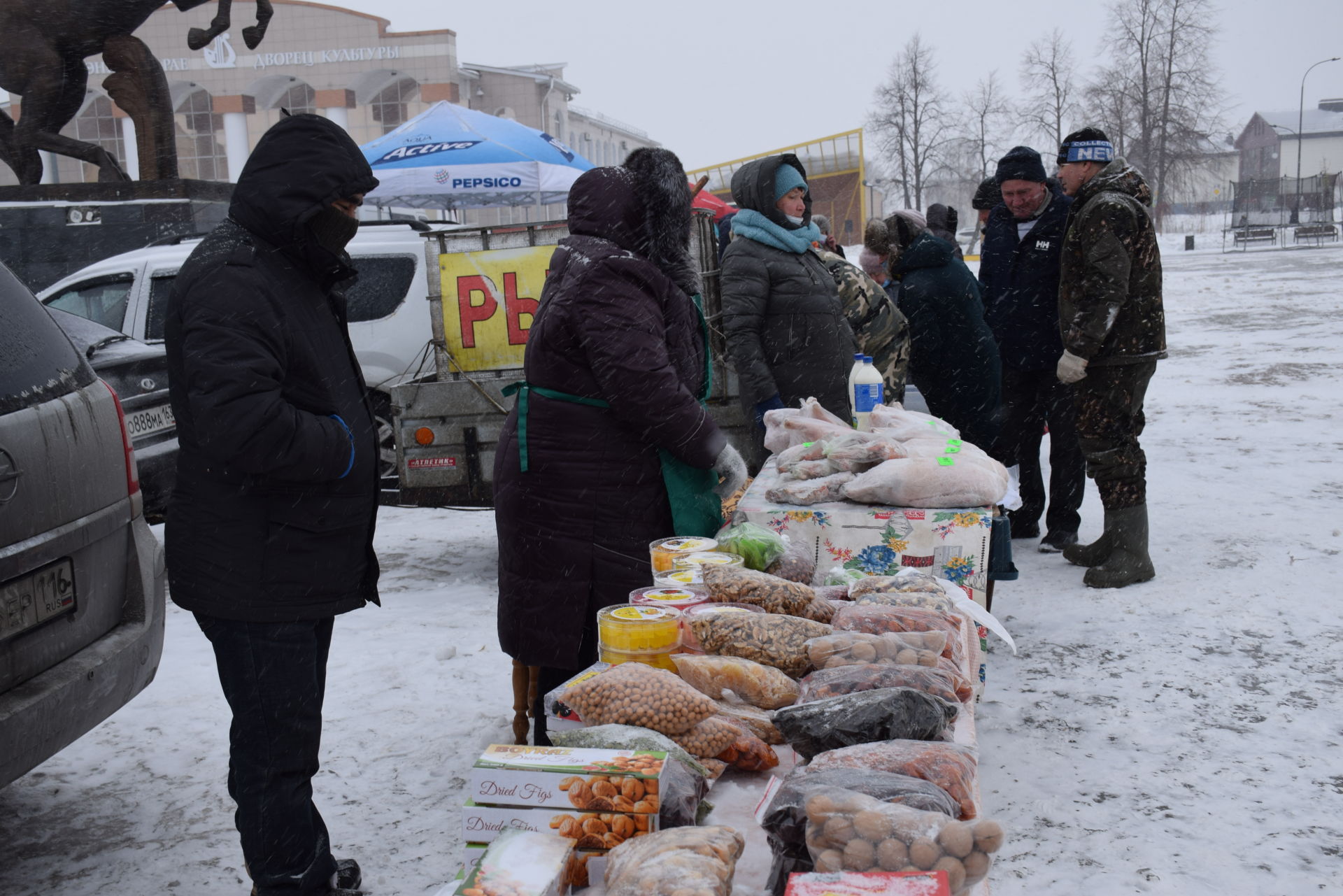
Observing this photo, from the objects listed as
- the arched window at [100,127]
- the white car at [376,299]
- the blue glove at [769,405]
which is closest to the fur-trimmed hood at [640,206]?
the blue glove at [769,405]

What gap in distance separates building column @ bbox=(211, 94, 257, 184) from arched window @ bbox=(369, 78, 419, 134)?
195 inches

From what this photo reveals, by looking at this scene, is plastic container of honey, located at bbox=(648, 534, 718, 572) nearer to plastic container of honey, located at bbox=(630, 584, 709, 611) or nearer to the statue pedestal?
plastic container of honey, located at bbox=(630, 584, 709, 611)

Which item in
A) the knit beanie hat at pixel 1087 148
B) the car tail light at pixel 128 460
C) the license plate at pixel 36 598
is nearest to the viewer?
the license plate at pixel 36 598

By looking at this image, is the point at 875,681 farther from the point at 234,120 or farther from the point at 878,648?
the point at 234,120

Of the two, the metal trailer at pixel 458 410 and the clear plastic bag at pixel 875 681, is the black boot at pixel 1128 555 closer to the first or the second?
the metal trailer at pixel 458 410

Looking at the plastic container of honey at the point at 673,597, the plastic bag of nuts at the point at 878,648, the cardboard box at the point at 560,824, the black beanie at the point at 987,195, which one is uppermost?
the black beanie at the point at 987,195

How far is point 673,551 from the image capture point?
2604mm

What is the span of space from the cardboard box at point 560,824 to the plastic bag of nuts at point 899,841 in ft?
0.85

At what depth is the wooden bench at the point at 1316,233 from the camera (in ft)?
124

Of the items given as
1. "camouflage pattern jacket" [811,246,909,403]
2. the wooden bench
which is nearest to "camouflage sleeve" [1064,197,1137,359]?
"camouflage pattern jacket" [811,246,909,403]

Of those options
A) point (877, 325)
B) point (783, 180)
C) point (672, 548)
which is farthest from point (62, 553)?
point (877, 325)

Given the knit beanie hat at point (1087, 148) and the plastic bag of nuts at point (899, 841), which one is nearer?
the plastic bag of nuts at point (899, 841)

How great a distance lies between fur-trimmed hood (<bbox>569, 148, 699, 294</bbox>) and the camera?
2850 mm

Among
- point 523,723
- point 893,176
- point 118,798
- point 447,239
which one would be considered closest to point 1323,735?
point 523,723
